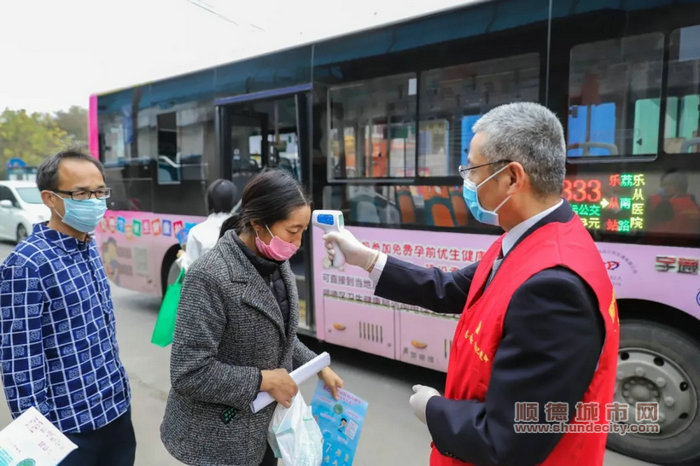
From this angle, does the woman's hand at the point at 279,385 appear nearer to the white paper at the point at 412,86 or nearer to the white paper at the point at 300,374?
the white paper at the point at 300,374

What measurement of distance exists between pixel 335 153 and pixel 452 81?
118cm

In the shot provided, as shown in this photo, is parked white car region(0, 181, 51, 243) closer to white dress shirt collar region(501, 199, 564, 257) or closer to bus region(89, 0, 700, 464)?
bus region(89, 0, 700, 464)

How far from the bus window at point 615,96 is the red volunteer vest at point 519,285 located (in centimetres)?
205

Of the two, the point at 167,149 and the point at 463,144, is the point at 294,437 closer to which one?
the point at 463,144

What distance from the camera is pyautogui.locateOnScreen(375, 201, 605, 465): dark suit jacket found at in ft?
3.33

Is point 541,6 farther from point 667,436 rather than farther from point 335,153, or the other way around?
point 667,436

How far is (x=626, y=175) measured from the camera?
9.61ft

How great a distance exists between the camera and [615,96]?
297cm

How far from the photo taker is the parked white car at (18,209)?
42.0 ft

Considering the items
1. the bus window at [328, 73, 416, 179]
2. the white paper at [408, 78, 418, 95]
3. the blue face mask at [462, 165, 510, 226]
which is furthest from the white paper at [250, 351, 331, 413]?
the white paper at [408, 78, 418, 95]

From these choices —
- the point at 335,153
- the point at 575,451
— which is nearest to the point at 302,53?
the point at 335,153

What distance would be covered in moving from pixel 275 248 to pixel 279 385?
452 mm

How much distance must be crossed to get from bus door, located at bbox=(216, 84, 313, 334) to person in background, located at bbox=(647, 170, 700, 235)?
2652mm

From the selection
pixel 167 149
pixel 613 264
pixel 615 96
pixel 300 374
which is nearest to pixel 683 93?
pixel 615 96
